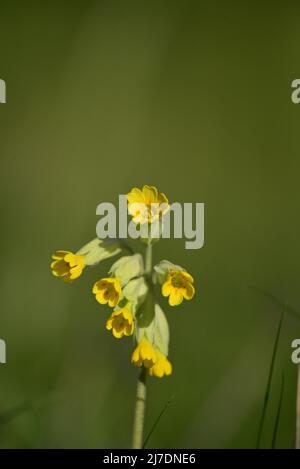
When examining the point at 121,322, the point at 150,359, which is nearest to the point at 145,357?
the point at 150,359

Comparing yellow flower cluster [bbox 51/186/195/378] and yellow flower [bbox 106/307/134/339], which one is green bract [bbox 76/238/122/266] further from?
yellow flower [bbox 106/307/134/339]

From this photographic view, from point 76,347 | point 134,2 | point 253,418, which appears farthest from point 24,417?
point 134,2

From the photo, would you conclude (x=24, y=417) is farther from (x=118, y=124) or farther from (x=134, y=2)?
(x=134, y=2)

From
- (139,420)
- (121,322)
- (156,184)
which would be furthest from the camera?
(156,184)

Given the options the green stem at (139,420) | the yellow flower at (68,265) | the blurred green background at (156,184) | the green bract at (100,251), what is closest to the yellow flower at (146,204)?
the green bract at (100,251)

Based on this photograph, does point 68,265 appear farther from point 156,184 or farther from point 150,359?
point 156,184

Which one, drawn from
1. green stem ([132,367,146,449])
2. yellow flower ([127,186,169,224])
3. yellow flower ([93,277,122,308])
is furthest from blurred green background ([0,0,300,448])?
yellow flower ([127,186,169,224])
